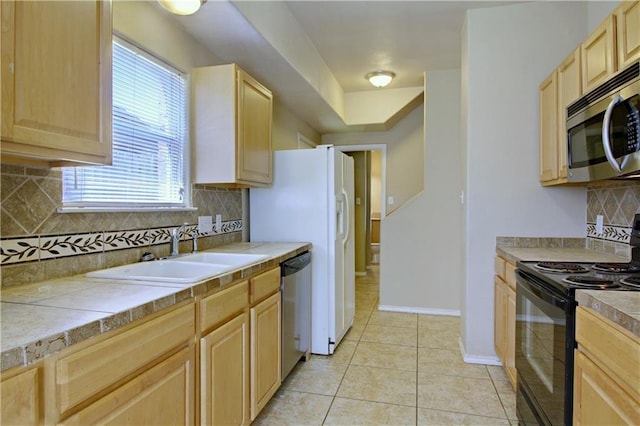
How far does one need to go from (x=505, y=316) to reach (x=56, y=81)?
2.61 m

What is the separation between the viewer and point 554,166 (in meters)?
2.26

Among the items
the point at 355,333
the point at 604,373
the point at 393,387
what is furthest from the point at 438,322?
the point at 604,373

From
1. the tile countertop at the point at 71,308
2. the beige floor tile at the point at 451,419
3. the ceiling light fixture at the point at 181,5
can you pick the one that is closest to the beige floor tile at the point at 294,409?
Answer: the beige floor tile at the point at 451,419

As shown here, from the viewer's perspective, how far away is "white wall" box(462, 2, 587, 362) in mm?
2529

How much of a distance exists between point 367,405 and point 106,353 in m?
1.64

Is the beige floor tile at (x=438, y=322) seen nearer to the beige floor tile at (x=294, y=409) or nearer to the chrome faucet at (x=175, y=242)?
the beige floor tile at (x=294, y=409)

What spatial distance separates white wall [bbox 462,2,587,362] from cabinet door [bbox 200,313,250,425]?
1816mm

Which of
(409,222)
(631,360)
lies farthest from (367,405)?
(409,222)

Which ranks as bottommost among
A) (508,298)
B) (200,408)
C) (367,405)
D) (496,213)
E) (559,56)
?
(367,405)

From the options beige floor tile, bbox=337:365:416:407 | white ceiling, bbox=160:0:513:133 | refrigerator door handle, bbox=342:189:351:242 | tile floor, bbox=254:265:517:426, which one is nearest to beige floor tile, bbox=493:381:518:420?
tile floor, bbox=254:265:517:426

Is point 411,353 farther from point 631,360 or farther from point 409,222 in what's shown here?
point 631,360

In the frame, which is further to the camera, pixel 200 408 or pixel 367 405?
pixel 367 405

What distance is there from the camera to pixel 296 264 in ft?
7.93

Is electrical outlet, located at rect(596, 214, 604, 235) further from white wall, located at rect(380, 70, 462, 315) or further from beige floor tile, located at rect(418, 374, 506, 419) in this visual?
white wall, located at rect(380, 70, 462, 315)
